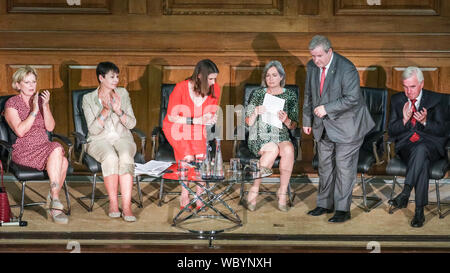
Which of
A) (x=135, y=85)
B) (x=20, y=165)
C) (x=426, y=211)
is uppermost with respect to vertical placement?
(x=135, y=85)

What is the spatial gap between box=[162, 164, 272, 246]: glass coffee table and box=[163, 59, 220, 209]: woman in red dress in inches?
9.2

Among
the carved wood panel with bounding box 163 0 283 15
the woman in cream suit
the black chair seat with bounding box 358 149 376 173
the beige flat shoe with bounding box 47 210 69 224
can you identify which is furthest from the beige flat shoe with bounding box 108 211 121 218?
the carved wood panel with bounding box 163 0 283 15

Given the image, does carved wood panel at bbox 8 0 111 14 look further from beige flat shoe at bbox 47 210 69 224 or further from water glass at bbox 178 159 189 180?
beige flat shoe at bbox 47 210 69 224

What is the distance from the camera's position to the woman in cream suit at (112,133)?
229 inches

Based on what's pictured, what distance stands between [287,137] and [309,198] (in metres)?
0.68

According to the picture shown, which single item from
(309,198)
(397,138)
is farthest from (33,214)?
(397,138)

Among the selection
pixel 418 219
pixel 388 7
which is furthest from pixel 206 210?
pixel 388 7

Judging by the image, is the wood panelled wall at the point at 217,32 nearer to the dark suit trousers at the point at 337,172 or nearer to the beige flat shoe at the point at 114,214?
the dark suit trousers at the point at 337,172

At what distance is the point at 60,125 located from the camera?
→ 283 inches

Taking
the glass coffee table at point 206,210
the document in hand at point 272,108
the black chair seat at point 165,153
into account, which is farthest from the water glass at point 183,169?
the document in hand at point 272,108

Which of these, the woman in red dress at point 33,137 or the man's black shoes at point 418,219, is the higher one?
the woman in red dress at point 33,137

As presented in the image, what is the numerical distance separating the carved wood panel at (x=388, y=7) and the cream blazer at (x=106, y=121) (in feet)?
7.89

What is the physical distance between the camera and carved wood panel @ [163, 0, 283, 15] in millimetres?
7016

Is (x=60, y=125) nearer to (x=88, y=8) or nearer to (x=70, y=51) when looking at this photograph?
(x=70, y=51)
